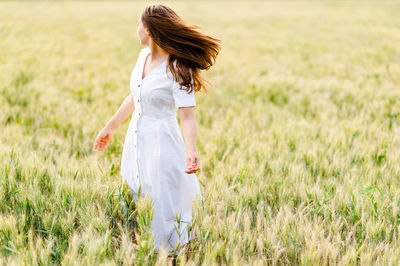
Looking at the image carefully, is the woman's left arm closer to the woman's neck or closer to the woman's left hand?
the woman's left hand

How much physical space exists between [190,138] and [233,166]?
0.97 m

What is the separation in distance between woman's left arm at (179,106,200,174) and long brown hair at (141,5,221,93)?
0.43 feet

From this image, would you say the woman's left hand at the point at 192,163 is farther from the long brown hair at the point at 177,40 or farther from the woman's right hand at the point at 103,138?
the woman's right hand at the point at 103,138

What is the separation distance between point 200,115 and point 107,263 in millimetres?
2965

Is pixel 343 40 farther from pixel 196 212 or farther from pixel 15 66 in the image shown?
pixel 196 212

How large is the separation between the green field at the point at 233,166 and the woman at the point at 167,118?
0.51ft

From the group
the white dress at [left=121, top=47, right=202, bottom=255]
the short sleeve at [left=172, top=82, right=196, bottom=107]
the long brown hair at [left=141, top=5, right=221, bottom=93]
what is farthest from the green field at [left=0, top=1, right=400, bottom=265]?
the long brown hair at [left=141, top=5, right=221, bottom=93]

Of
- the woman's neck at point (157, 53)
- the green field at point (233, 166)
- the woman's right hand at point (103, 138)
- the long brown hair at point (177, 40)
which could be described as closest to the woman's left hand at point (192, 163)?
the green field at point (233, 166)

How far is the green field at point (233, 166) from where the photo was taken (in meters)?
1.85

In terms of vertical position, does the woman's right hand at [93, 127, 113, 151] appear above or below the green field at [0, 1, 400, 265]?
above

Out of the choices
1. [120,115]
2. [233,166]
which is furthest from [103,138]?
[233,166]

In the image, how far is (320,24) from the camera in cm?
1480

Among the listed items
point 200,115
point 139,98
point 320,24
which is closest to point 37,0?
point 320,24

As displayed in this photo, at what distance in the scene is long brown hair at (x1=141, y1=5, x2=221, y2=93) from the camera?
6.57ft
